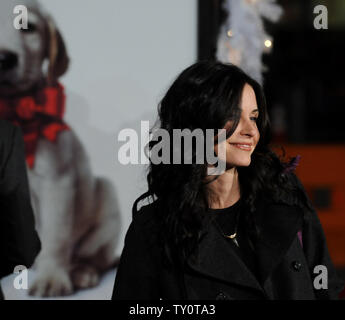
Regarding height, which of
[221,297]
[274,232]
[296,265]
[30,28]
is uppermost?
[30,28]

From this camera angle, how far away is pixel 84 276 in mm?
3270

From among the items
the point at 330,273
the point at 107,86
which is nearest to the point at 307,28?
the point at 107,86

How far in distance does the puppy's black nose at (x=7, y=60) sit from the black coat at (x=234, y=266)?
59.7 inches

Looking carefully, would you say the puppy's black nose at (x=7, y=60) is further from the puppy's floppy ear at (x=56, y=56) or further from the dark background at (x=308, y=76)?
the dark background at (x=308, y=76)

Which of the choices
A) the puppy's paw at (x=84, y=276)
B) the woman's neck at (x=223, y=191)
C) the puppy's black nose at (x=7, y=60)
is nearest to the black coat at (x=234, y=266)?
the woman's neck at (x=223, y=191)

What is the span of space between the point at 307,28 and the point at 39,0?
6.00m

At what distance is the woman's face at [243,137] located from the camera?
2061mm

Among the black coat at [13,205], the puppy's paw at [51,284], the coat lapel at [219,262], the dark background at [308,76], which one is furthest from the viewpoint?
the dark background at [308,76]

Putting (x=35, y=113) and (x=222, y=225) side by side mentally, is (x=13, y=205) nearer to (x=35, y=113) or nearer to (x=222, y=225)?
(x=222, y=225)

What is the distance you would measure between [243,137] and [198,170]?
0.74 ft

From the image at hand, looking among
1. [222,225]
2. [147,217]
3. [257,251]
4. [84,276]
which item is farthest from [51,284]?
[257,251]

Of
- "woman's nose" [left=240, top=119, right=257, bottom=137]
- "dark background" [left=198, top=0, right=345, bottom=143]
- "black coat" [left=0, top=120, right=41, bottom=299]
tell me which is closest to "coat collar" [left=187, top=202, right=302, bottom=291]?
"woman's nose" [left=240, top=119, right=257, bottom=137]
